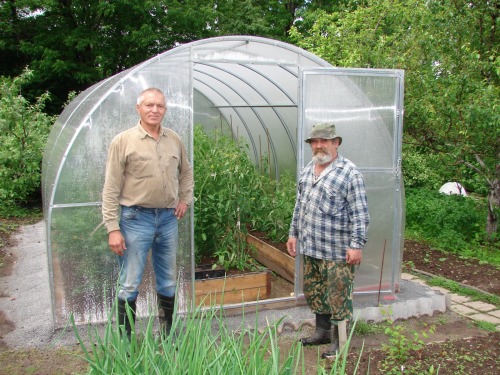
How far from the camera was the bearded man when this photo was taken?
148 inches

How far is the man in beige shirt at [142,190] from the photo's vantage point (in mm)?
3572

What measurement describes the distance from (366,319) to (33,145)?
25.8 ft

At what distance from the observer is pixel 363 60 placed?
7863mm

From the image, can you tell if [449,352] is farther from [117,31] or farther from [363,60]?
[117,31]

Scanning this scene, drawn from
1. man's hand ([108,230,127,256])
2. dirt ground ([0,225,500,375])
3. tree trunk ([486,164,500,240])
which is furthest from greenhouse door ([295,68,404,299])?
tree trunk ([486,164,500,240])

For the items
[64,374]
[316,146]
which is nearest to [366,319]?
[316,146]

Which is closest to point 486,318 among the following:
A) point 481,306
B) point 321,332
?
point 481,306

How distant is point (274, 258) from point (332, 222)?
86.7 inches

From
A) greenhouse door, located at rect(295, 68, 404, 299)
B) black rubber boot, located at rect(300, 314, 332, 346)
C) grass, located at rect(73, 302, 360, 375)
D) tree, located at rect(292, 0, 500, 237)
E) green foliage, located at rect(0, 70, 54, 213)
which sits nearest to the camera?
grass, located at rect(73, 302, 360, 375)

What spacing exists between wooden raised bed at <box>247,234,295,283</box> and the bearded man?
59.7 inches

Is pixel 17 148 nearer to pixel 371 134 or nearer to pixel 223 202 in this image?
pixel 223 202

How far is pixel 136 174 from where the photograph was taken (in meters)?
3.61

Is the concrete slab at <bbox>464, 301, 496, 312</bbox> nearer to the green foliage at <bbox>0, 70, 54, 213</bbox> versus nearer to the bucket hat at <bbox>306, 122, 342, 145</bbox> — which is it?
the bucket hat at <bbox>306, 122, 342, 145</bbox>

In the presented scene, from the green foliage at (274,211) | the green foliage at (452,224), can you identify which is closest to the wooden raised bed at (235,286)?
the green foliage at (274,211)
